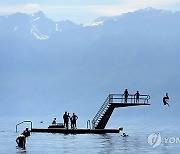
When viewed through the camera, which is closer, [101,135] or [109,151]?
[109,151]

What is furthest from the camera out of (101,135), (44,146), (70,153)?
(101,135)

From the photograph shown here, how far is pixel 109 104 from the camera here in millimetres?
91500

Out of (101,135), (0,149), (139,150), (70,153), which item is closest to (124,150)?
(139,150)

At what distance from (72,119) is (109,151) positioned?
1135 inches

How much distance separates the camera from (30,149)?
63438 millimetres

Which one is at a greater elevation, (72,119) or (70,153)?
(72,119)

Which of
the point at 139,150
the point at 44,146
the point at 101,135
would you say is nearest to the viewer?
the point at 139,150

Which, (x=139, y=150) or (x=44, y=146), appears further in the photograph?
(x=44, y=146)

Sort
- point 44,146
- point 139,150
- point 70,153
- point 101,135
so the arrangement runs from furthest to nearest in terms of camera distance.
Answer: point 101,135, point 44,146, point 139,150, point 70,153

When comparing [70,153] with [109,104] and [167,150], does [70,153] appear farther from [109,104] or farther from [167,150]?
[109,104]

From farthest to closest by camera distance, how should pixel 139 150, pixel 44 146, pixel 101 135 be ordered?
1. pixel 101 135
2. pixel 44 146
3. pixel 139 150

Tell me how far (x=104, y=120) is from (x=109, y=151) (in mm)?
30228

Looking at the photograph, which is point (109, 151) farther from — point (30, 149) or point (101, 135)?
point (101, 135)

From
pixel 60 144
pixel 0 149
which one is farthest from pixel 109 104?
pixel 0 149
